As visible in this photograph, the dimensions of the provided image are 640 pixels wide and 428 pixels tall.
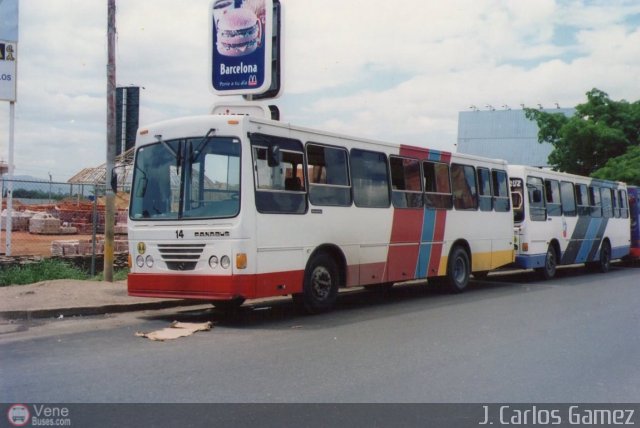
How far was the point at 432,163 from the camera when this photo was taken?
13547 millimetres

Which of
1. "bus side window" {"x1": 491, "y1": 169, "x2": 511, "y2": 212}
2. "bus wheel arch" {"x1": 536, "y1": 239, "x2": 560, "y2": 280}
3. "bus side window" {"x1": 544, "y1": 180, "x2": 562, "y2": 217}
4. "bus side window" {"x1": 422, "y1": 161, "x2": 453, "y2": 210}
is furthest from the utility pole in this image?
"bus side window" {"x1": 544, "y1": 180, "x2": 562, "y2": 217}

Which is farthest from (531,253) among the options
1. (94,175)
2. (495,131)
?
(495,131)

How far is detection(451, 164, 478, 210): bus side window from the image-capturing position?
14211 millimetres

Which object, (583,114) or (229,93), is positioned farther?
(583,114)

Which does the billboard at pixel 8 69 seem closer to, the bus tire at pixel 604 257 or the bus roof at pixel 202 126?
the bus roof at pixel 202 126

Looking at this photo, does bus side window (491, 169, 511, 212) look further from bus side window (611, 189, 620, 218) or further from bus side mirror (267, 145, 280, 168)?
bus side window (611, 189, 620, 218)

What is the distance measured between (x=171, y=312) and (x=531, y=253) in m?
9.71

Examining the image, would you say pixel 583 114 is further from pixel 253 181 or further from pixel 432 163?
pixel 253 181

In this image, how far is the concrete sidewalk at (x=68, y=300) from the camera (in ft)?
32.7

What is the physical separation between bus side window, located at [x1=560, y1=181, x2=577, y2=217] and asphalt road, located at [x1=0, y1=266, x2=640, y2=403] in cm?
766

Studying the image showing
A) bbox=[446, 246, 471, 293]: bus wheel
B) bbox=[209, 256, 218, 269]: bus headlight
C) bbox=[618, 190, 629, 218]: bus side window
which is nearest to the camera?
bbox=[209, 256, 218, 269]: bus headlight

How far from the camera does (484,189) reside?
15234mm

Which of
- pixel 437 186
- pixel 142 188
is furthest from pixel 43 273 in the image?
pixel 437 186

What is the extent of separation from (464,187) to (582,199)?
7084 millimetres
